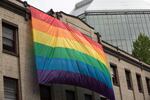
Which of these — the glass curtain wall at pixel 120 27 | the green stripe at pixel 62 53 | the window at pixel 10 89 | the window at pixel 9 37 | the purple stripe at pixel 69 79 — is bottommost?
the window at pixel 10 89

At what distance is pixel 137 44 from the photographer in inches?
2215

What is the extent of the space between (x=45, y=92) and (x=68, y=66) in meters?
2.43

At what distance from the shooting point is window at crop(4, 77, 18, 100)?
24.6m

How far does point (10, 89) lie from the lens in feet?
82.0

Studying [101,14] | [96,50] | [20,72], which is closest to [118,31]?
[101,14]

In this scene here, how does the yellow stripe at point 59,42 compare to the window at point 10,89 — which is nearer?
the window at point 10,89

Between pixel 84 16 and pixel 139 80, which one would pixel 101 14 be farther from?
pixel 139 80

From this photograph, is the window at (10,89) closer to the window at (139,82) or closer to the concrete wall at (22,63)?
the concrete wall at (22,63)

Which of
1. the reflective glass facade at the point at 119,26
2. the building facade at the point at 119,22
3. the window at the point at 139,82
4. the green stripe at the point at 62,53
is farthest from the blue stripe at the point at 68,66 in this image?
the reflective glass facade at the point at 119,26

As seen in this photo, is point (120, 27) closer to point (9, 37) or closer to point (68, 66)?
point (68, 66)

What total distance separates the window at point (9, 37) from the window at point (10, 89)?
1895 millimetres

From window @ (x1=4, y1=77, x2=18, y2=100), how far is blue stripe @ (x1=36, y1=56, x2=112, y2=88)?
73.2 inches

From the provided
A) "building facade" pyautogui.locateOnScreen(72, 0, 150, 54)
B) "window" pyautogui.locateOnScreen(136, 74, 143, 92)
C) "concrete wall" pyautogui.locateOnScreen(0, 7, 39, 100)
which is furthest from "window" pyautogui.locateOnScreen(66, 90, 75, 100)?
"building facade" pyautogui.locateOnScreen(72, 0, 150, 54)

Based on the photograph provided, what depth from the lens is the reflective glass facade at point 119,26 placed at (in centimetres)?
11000
